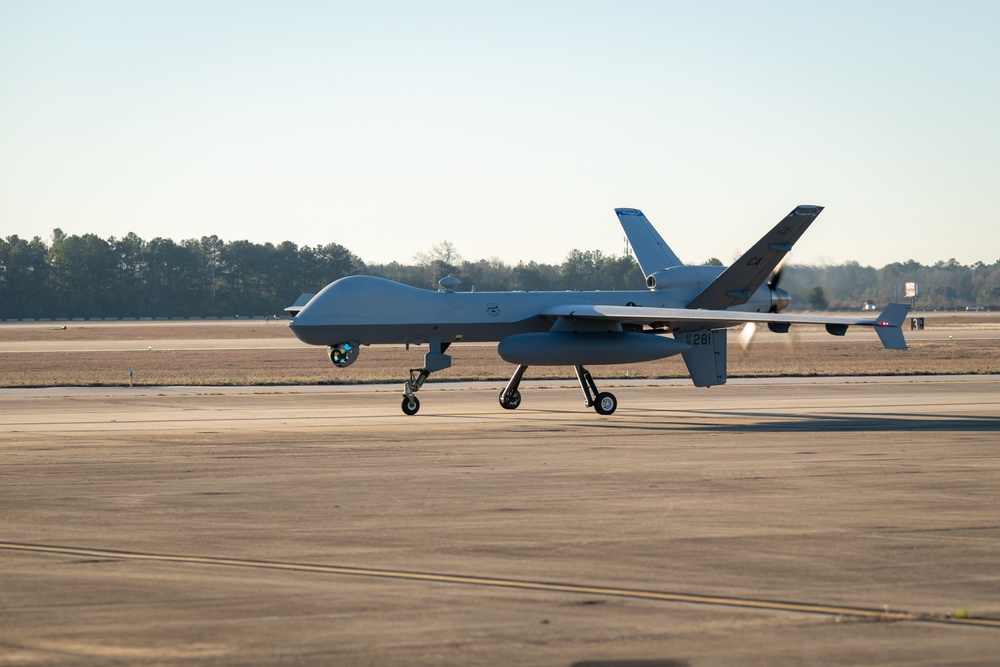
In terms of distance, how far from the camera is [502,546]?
1215 centimetres

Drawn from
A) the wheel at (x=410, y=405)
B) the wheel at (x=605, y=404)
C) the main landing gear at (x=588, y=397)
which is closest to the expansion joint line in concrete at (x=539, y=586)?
the wheel at (x=410, y=405)

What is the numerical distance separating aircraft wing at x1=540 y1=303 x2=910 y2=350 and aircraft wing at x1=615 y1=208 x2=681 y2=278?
3.41m

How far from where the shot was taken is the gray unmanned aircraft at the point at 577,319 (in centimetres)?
2677

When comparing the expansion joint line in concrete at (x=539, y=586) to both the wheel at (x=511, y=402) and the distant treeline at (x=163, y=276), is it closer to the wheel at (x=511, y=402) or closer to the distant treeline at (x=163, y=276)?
the wheel at (x=511, y=402)

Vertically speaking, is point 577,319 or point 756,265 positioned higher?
point 756,265

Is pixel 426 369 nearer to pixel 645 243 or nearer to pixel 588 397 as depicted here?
pixel 588 397

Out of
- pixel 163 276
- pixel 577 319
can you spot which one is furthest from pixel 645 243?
pixel 163 276

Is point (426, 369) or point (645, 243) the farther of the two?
point (645, 243)

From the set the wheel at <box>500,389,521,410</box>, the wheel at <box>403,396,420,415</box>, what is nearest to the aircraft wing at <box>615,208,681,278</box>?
the wheel at <box>500,389,521,410</box>

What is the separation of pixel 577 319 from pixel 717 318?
423 cm

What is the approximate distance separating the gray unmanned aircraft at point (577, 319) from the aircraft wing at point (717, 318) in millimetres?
31

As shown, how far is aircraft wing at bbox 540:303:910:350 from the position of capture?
963 inches

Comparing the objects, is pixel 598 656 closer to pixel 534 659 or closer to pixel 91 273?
pixel 534 659

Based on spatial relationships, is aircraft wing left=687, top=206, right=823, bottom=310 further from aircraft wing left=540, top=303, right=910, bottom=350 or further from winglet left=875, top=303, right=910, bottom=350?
winglet left=875, top=303, right=910, bottom=350
